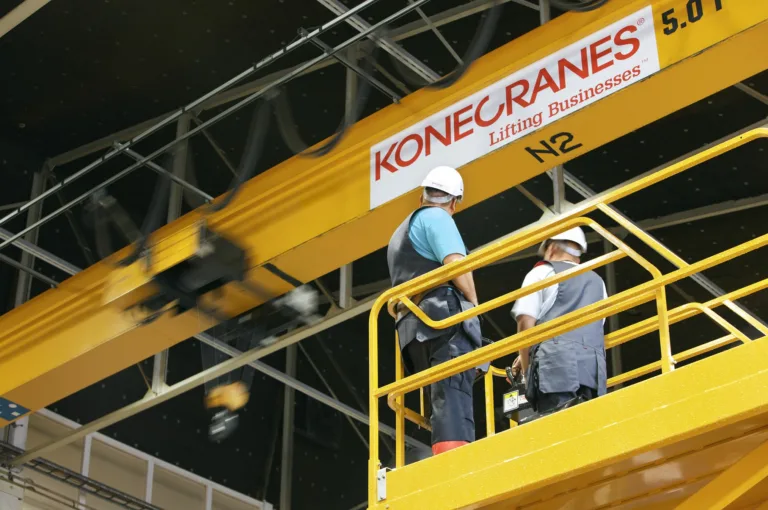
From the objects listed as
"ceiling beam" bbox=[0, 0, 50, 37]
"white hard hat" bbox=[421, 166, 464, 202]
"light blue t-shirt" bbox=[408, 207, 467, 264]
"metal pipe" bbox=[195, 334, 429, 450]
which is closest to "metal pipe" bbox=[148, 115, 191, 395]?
"metal pipe" bbox=[195, 334, 429, 450]

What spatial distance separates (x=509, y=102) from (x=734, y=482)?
5.20m

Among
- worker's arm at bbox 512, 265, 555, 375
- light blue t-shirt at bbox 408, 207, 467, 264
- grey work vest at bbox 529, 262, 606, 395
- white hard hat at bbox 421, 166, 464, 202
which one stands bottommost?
grey work vest at bbox 529, 262, 606, 395

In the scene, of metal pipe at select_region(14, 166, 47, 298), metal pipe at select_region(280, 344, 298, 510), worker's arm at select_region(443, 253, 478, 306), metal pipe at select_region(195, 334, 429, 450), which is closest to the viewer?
worker's arm at select_region(443, 253, 478, 306)

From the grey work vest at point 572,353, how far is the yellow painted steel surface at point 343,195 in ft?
9.29

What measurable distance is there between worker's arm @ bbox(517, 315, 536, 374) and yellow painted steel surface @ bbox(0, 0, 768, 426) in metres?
2.97

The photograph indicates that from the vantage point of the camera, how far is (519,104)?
972 cm

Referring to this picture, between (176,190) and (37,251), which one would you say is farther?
(37,251)

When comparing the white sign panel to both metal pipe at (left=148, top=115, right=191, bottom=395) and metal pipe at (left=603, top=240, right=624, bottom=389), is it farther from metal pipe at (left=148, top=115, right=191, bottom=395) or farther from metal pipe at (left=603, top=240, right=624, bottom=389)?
metal pipe at (left=603, top=240, right=624, bottom=389)

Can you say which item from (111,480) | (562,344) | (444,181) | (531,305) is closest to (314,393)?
(111,480)

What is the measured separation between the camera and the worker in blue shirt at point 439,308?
6.52m

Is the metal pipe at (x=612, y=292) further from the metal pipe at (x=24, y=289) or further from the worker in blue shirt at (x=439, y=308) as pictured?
the worker in blue shirt at (x=439, y=308)

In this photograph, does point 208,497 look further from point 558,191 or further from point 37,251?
point 558,191

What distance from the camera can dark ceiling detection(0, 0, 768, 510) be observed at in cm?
1375

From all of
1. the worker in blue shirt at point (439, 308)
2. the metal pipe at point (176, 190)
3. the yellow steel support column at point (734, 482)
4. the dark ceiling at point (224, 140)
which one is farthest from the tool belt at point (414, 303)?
the metal pipe at point (176, 190)
